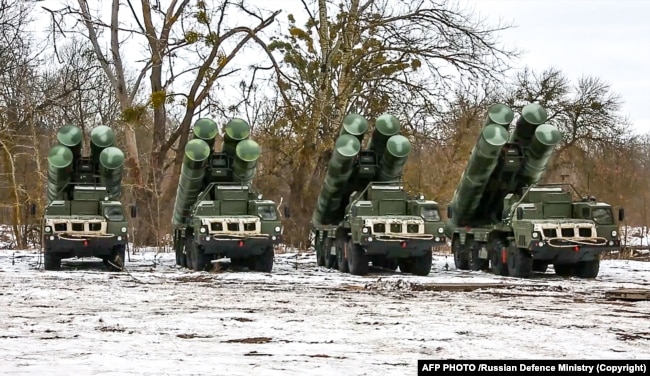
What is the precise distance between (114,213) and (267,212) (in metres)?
3.68

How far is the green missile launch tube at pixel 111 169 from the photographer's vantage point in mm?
25156

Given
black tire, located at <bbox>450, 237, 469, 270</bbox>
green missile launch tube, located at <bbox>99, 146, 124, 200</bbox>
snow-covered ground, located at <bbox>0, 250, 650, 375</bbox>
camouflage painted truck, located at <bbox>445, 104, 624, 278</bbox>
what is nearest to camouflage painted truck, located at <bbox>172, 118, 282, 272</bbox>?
snow-covered ground, located at <bbox>0, 250, 650, 375</bbox>

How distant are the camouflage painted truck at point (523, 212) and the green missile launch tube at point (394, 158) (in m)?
1.57

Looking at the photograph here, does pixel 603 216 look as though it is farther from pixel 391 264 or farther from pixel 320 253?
pixel 320 253

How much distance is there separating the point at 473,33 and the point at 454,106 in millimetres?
2462

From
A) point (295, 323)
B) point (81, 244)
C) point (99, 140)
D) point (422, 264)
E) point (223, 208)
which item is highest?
point (99, 140)

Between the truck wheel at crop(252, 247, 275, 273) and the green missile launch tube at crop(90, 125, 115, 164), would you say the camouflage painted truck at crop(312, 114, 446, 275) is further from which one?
the green missile launch tube at crop(90, 125, 115, 164)

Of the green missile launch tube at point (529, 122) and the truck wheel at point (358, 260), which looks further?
the green missile launch tube at point (529, 122)

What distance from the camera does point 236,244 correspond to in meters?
22.3

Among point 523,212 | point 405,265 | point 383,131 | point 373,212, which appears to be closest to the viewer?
point 523,212

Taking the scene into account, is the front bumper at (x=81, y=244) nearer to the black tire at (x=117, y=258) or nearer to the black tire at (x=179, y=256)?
the black tire at (x=117, y=258)

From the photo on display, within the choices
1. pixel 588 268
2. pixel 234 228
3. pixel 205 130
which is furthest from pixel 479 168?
pixel 205 130

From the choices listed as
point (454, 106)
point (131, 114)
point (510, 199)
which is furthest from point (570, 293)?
point (131, 114)

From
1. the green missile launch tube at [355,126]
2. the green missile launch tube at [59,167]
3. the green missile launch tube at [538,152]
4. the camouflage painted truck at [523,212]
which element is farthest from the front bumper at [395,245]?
the green missile launch tube at [59,167]
